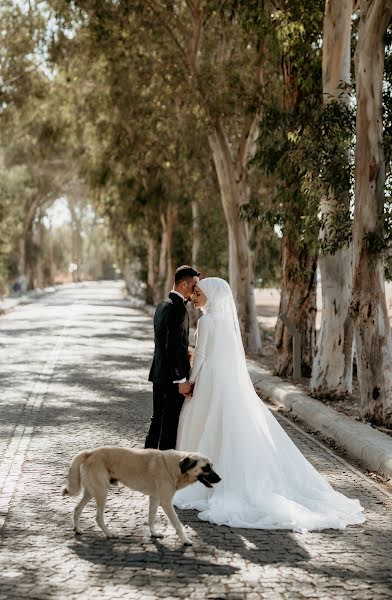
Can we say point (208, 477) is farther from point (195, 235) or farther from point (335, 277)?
point (195, 235)

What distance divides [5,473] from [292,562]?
3.56m

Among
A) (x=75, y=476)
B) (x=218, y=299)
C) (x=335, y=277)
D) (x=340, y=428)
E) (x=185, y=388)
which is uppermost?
(x=335, y=277)

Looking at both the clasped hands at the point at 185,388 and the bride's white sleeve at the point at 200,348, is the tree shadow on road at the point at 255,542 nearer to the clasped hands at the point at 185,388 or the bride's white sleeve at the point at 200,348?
the clasped hands at the point at 185,388

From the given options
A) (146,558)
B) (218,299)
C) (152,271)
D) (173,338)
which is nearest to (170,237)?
(152,271)

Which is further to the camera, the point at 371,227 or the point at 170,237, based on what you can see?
the point at 170,237

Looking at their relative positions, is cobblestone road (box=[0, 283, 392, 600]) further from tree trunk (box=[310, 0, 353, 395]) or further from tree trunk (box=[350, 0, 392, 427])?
tree trunk (box=[310, 0, 353, 395])

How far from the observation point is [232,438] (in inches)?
296

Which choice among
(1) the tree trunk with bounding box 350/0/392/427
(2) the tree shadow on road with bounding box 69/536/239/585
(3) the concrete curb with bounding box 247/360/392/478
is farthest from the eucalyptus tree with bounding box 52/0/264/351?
(2) the tree shadow on road with bounding box 69/536/239/585

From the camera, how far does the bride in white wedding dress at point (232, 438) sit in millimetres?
7285

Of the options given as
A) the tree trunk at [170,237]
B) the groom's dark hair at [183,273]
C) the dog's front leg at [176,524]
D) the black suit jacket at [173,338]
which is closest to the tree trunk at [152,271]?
the tree trunk at [170,237]

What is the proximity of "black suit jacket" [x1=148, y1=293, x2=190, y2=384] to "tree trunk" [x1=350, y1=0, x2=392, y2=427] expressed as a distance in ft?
14.7

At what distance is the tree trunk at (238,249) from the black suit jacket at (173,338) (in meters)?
15.7

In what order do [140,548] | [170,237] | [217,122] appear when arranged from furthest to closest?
1. [170,237]
2. [217,122]
3. [140,548]

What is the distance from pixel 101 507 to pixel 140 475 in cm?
34
